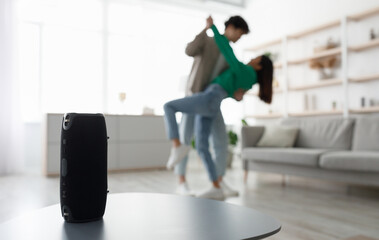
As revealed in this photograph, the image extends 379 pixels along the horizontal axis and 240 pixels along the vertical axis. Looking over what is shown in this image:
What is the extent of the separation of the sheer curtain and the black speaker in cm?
406

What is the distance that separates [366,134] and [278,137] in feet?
2.75

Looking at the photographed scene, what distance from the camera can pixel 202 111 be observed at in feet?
7.70

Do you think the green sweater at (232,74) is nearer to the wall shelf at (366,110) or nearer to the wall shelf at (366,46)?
the wall shelf at (366,110)

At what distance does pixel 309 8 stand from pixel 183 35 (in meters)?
2.16

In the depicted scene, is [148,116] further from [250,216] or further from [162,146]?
[250,216]

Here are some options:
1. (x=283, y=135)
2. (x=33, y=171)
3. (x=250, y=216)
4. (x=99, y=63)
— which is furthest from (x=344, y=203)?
(x=99, y=63)

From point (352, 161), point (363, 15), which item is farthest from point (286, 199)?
point (363, 15)

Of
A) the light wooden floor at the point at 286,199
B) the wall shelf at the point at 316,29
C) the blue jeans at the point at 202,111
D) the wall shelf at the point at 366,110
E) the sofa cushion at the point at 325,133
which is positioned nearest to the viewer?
the light wooden floor at the point at 286,199

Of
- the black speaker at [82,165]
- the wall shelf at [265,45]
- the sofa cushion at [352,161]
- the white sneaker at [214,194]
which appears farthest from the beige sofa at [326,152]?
the black speaker at [82,165]

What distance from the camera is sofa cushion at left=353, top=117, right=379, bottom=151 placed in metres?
3.14

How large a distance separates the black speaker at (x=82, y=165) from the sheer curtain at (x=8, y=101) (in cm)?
406

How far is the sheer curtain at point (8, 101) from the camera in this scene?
14.1 ft

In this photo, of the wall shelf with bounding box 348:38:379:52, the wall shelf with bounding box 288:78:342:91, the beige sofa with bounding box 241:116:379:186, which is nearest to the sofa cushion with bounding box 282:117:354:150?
the beige sofa with bounding box 241:116:379:186

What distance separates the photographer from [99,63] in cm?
543
